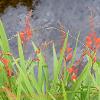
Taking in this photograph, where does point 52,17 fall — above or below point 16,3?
below

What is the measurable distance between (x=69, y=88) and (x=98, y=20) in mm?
3396

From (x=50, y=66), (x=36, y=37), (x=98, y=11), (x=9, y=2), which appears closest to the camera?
(x=50, y=66)

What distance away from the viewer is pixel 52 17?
5734 mm

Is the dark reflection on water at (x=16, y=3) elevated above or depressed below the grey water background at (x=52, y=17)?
above

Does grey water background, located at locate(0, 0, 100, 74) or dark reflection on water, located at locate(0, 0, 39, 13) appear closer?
grey water background, located at locate(0, 0, 100, 74)

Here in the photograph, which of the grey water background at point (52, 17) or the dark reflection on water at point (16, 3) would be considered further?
the dark reflection on water at point (16, 3)

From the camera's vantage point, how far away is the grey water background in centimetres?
540

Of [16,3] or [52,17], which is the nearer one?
[52,17]

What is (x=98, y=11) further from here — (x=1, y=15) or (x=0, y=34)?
(x=0, y=34)

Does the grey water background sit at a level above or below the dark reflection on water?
below

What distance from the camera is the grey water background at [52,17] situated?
5.40 metres

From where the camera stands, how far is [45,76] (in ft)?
7.60

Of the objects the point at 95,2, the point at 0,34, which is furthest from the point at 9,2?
the point at 0,34

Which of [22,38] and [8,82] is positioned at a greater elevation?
[22,38]
